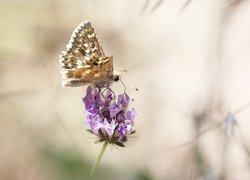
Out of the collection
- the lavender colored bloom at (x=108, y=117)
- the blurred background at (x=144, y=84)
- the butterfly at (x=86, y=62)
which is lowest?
the lavender colored bloom at (x=108, y=117)

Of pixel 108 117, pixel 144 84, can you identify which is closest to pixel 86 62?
A: pixel 108 117

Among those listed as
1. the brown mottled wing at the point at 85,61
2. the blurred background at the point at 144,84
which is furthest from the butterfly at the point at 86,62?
the blurred background at the point at 144,84

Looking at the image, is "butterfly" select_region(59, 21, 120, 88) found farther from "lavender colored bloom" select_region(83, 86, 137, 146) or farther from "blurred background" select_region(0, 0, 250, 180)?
"blurred background" select_region(0, 0, 250, 180)

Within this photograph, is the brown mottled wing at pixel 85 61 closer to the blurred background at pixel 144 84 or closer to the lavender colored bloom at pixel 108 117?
the lavender colored bloom at pixel 108 117

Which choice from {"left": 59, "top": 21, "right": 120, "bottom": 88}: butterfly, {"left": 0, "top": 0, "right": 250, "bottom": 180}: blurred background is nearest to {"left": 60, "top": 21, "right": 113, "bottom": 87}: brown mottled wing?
{"left": 59, "top": 21, "right": 120, "bottom": 88}: butterfly

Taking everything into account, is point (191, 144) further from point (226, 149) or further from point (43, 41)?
point (43, 41)

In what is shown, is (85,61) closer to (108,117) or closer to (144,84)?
(108,117)

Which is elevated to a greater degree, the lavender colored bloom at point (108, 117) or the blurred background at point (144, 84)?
the blurred background at point (144, 84)

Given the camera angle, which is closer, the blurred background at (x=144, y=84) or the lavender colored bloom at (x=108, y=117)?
the lavender colored bloom at (x=108, y=117)
